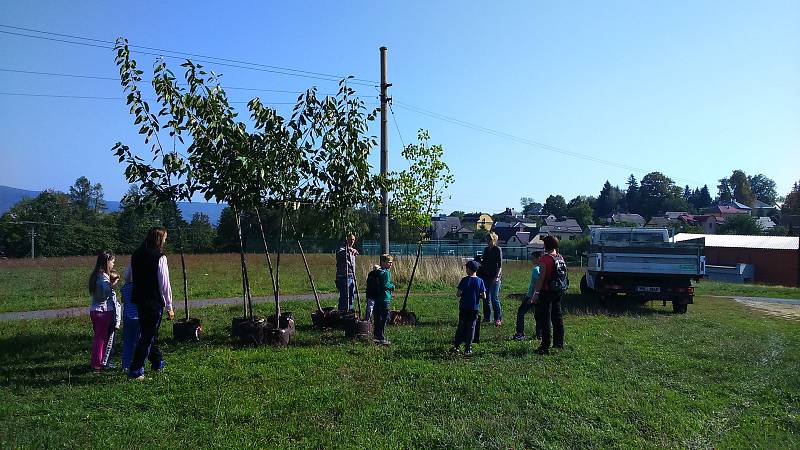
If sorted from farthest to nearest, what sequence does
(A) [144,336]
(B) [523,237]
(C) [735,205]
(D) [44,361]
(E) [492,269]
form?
1. (C) [735,205]
2. (B) [523,237]
3. (E) [492,269]
4. (D) [44,361]
5. (A) [144,336]

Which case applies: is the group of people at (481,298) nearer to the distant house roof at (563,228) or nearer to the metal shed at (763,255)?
the metal shed at (763,255)

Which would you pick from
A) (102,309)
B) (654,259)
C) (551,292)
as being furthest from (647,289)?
(102,309)

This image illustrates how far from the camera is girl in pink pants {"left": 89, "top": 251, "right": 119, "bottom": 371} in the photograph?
23.0ft

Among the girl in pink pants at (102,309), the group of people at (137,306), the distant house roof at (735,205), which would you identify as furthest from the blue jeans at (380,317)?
the distant house roof at (735,205)

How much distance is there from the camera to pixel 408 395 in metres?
5.96

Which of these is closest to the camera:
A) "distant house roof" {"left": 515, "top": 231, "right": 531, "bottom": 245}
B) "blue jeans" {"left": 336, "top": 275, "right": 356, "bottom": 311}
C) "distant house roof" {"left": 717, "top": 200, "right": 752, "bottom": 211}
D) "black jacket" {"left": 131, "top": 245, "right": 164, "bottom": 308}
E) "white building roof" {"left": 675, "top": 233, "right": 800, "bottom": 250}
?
"black jacket" {"left": 131, "top": 245, "right": 164, "bottom": 308}

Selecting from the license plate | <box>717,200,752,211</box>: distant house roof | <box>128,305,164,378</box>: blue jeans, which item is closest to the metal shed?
the license plate

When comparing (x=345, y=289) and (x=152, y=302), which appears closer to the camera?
(x=152, y=302)

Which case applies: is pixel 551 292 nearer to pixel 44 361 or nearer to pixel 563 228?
pixel 44 361

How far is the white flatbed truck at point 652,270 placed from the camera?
1348 centimetres

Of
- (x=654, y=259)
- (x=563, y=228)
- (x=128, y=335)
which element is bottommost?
(x=128, y=335)

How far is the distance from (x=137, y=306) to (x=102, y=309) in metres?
0.76

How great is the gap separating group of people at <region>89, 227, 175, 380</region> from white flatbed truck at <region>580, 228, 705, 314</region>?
10.6m

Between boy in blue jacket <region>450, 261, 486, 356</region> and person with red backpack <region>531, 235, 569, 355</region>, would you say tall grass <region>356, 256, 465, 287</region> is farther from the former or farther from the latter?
boy in blue jacket <region>450, 261, 486, 356</region>
